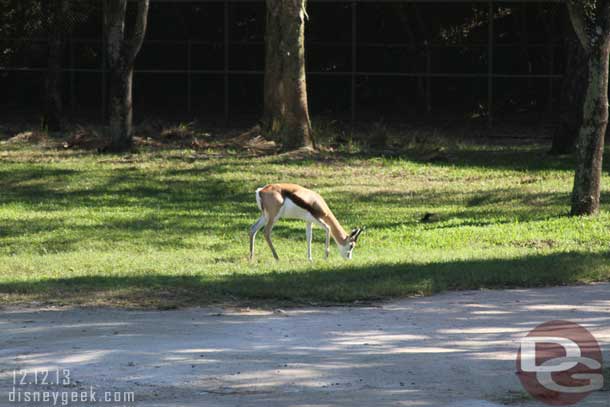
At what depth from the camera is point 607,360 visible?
873 centimetres

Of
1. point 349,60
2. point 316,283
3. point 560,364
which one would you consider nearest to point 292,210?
point 316,283

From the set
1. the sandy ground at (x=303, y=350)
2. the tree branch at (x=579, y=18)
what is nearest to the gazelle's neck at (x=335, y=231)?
the sandy ground at (x=303, y=350)

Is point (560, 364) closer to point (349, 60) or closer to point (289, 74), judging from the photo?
point (289, 74)

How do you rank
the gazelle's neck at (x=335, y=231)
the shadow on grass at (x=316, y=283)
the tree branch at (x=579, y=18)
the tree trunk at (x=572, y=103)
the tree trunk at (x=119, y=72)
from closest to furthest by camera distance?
1. the shadow on grass at (x=316, y=283)
2. the gazelle's neck at (x=335, y=231)
3. the tree branch at (x=579, y=18)
4. the tree trunk at (x=572, y=103)
5. the tree trunk at (x=119, y=72)

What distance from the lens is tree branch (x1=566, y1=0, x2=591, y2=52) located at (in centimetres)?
1675

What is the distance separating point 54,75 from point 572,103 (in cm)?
1144

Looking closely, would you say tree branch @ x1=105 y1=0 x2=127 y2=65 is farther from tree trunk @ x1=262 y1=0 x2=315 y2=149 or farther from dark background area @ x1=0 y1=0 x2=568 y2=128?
dark background area @ x1=0 y1=0 x2=568 y2=128

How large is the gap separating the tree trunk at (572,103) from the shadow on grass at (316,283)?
10.7 meters

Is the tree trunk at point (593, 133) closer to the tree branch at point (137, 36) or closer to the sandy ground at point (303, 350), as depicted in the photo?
the sandy ground at point (303, 350)

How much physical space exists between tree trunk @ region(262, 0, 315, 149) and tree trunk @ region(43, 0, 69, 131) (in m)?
5.07

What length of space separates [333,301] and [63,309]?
8.21 ft

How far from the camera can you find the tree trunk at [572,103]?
23375 mm

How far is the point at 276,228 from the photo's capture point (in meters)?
16.9

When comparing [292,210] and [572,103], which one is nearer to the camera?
[292,210]
